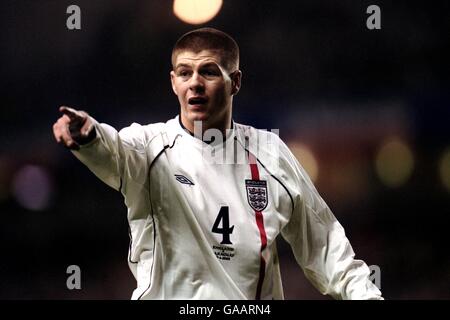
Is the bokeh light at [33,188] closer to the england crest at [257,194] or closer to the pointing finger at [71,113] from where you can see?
the england crest at [257,194]

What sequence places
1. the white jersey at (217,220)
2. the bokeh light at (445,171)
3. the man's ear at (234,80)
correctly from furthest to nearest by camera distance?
1. the bokeh light at (445,171)
2. the man's ear at (234,80)
3. the white jersey at (217,220)

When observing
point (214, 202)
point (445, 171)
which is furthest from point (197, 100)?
point (445, 171)

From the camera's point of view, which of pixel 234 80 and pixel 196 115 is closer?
pixel 196 115

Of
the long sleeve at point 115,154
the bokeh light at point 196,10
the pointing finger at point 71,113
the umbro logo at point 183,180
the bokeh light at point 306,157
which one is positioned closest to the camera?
the pointing finger at point 71,113

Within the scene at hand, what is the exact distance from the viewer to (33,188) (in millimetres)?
4895

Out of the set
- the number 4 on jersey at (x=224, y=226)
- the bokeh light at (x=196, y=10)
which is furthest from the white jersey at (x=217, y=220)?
the bokeh light at (x=196, y=10)

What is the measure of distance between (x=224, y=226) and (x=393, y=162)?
2.00 metres

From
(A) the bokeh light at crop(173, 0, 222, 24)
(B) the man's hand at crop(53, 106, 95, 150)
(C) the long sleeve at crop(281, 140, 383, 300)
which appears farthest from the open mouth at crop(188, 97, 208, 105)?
(A) the bokeh light at crop(173, 0, 222, 24)

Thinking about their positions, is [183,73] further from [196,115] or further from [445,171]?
[445,171]

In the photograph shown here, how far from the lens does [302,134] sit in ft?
17.0

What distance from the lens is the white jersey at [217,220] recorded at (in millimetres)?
3373

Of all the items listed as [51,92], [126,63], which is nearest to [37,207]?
[51,92]

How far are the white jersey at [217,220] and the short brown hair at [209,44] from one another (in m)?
0.35

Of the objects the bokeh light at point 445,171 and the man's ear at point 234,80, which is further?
the bokeh light at point 445,171
